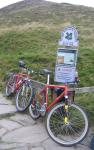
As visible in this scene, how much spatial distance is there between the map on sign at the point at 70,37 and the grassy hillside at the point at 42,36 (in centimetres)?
109

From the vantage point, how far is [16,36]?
15.8m

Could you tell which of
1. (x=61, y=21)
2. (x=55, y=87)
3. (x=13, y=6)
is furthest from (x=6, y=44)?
(x=13, y=6)

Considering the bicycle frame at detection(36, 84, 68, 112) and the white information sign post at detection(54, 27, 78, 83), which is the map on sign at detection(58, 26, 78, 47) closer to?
the white information sign post at detection(54, 27, 78, 83)

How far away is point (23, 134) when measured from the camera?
5957mm

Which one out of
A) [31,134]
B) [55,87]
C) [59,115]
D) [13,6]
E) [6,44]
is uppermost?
[13,6]

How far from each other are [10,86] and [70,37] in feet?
7.14

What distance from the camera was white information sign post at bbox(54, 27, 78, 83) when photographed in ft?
22.6

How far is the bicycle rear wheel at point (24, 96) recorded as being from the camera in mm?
6984

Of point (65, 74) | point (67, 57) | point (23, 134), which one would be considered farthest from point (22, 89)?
point (23, 134)

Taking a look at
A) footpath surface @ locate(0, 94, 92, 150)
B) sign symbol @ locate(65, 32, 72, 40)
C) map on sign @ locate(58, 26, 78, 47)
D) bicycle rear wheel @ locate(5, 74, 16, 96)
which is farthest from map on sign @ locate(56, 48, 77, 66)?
bicycle rear wheel @ locate(5, 74, 16, 96)

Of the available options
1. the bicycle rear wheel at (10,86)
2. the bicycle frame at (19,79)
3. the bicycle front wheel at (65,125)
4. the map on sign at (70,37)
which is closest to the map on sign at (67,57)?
the map on sign at (70,37)

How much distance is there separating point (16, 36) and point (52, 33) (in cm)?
167

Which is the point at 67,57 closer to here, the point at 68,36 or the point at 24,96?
the point at 68,36

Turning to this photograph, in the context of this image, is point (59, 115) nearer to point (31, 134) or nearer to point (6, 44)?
point (31, 134)
